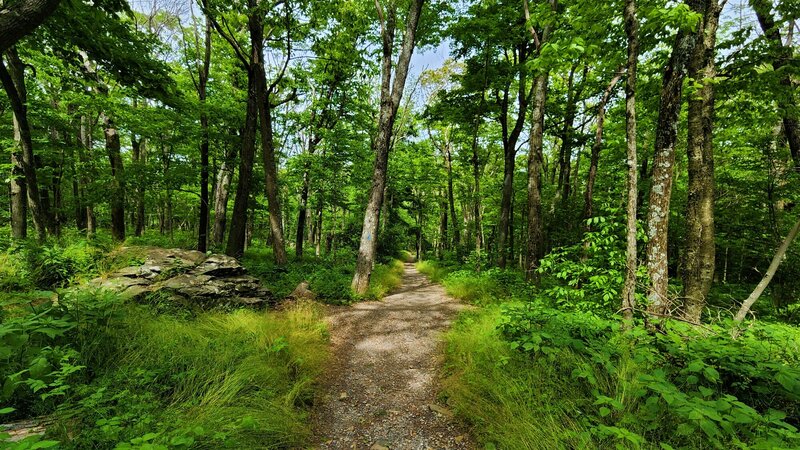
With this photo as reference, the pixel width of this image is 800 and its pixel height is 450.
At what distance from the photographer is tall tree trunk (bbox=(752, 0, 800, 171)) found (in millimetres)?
5941

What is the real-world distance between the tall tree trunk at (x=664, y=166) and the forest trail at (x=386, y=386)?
3.39 meters

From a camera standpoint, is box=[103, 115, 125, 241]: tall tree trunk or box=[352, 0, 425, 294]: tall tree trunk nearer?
box=[352, 0, 425, 294]: tall tree trunk

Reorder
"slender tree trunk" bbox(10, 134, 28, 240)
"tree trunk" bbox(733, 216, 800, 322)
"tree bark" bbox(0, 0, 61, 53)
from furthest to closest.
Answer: "slender tree trunk" bbox(10, 134, 28, 240) < "tree trunk" bbox(733, 216, 800, 322) < "tree bark" bbox(0, 0, 61, 53)

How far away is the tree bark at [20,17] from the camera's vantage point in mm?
3002

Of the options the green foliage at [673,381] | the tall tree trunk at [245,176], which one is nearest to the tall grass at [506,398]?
the green foliage at [673,381]

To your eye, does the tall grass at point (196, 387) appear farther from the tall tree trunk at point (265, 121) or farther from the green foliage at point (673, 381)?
the tall tree trunk at point (265, 121)

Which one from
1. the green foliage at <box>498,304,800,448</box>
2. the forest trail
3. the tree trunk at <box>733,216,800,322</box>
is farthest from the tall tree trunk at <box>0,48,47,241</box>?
the tree trunk at <box>733,216,800,322</box>

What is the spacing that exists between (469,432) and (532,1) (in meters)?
11.5

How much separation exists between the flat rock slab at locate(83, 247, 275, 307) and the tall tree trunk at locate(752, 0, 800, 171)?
35.7 ft

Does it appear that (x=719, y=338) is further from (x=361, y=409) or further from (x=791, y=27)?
(x=791, y=27)

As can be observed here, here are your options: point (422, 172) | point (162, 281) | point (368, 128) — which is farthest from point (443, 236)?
point (162, 281)

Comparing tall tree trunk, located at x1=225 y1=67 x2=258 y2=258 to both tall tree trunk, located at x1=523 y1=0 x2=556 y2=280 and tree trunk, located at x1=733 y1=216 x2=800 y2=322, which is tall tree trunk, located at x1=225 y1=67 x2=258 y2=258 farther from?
tree trunk, located at x1=733 y1=216 x2=800 y2=322

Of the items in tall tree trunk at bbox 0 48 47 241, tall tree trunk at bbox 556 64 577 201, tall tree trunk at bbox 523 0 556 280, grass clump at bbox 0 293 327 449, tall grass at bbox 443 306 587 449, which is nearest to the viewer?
grass clump at bbox 0 293 327 449

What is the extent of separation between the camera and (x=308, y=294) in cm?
739
